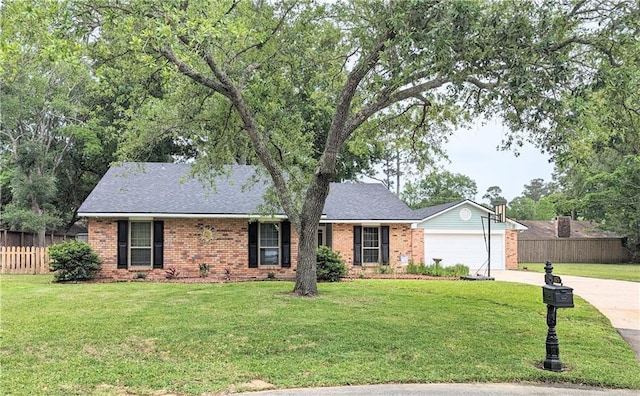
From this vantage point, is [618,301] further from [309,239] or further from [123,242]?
[123,242]

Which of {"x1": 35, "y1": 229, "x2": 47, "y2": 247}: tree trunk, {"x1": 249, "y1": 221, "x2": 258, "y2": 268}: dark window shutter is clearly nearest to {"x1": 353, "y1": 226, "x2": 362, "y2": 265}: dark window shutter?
{"x1": 249, "y1": 221, "x2": 258, "y2": 268}: dark window shutter

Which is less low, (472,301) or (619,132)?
(619,132)

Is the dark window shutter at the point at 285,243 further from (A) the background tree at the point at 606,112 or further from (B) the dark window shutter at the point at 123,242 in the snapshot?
(A) the background tree at the point at 606,112

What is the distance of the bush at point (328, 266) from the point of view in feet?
52.4

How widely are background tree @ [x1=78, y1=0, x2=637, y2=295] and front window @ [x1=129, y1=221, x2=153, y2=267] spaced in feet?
Answer: 16.1

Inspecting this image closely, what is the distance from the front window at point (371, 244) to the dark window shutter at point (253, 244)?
4351 mm

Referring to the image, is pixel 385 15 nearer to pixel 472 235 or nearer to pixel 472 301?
pixel 472 301

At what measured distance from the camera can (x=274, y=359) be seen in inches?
255

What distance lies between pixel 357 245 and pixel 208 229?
18.8 ft

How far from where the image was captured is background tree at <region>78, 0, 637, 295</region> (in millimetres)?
7824

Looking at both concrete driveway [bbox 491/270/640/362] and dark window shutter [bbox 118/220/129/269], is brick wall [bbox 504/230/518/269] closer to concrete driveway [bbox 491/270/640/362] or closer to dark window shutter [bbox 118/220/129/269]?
concrete driveway [bbox 491/270/640/362]

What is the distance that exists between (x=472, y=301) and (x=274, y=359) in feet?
22.2

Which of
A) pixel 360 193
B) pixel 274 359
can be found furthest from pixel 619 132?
pixel 360 193

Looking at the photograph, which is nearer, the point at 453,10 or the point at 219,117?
the point at 453,10
